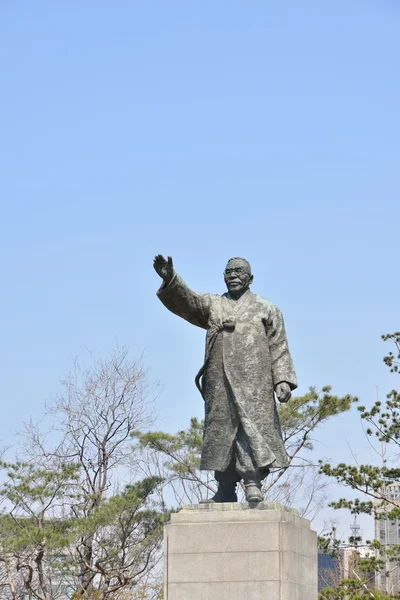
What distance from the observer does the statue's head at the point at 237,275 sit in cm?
1049

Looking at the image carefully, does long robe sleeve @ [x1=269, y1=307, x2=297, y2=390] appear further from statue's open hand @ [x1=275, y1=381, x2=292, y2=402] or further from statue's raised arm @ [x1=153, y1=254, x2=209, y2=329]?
statue's raised arm @ [x1=153, y1=254, x2=209, y2=329]

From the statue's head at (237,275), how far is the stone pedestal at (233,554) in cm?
213

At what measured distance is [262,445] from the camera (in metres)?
9.85

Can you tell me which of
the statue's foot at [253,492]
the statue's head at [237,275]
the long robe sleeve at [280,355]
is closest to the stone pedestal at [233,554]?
the statue's foot at [253,492]

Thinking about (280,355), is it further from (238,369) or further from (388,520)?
(388,520)

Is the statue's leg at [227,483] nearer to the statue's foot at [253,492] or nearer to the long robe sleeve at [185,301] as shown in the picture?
the statue's foot at [253,492]

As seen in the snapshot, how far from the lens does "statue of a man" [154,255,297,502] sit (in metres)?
9.95

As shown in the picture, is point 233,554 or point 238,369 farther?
point 238,369

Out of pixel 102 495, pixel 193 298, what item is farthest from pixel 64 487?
pixel 193 298

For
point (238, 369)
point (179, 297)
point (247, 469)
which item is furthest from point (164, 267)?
point (247, 469)

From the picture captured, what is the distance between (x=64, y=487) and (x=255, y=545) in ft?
49.3

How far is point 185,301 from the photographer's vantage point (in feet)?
34.3

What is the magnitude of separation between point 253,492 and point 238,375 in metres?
1.12

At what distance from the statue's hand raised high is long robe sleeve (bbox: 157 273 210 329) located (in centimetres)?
7
